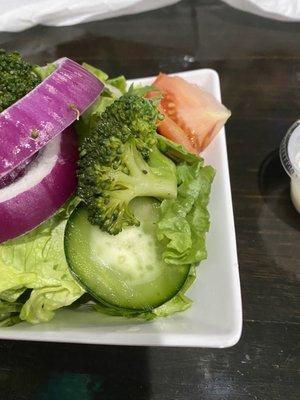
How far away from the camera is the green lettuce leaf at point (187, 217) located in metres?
1.27

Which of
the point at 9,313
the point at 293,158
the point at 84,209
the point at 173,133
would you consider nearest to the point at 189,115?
the point at 173,133

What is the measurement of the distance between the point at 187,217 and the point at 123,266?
230 mm

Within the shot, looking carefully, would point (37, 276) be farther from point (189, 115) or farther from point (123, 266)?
point (189, 115)

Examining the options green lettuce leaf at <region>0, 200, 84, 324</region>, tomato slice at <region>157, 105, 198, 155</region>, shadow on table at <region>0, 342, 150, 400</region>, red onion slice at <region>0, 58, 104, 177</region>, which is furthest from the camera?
tomato slice at <region>157, 105, 198, 155</region>

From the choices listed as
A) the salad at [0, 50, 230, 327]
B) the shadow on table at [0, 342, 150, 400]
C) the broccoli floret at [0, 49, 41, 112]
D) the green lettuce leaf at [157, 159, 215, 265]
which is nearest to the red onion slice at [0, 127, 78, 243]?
the salad at [0, 50, 230, 327]

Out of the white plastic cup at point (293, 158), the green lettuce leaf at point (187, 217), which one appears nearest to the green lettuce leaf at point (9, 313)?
the green lettuce leaf at point (187, 217)

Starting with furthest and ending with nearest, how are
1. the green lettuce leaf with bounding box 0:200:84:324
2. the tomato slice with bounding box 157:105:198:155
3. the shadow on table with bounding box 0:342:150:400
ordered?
the tomato slice with bounding box 157:105:198:155
the shadow on table with bounding box 0:342:150:400
the green lettuce leaf with bounding box 0:200:84:324

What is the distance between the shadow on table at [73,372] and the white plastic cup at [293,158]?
2.37 ft

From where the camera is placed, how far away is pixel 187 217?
4.47ft

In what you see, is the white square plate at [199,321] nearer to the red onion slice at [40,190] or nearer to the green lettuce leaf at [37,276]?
the green lettuce leaf at [37,276]

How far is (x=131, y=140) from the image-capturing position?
1.28m

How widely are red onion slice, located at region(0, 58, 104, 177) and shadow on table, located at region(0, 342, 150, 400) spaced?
595mm

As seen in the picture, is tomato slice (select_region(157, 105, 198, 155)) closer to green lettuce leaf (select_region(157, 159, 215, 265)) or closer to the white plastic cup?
green lettuce leaf (select_region(157, 159, 215, 265))

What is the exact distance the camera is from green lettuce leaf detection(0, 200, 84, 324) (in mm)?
1280
